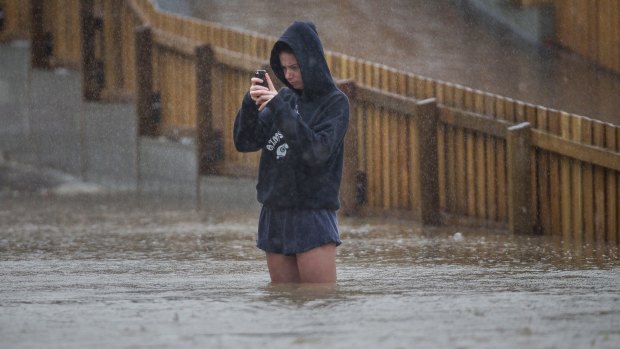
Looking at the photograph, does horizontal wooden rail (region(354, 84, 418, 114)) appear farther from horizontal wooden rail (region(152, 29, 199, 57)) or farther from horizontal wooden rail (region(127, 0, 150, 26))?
horizontal wooden rail (region(127, 0, 150, 26))

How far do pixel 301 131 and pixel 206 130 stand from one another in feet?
31.0

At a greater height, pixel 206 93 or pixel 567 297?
A: pixel 206 93

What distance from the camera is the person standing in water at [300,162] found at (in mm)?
7008

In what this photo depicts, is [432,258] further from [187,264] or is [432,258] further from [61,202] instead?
[61,202]

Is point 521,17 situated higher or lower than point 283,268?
higher

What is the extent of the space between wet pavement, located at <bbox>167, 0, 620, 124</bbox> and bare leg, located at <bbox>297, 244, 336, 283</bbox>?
861 centimetres

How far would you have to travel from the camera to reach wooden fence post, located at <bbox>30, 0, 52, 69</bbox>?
2072 cm

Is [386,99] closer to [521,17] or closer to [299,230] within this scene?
[521,17]

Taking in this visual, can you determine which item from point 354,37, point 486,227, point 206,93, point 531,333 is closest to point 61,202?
point 206,93

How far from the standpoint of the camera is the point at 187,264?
9.63 m

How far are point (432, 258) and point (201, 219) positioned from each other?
15.2 ft

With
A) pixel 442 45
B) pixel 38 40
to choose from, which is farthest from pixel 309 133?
pixel 38 40

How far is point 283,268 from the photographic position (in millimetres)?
7270

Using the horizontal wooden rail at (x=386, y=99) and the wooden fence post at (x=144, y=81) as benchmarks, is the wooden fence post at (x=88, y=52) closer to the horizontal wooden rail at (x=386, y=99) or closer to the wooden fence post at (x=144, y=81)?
the wooden fence post at (x=144, y=81)
